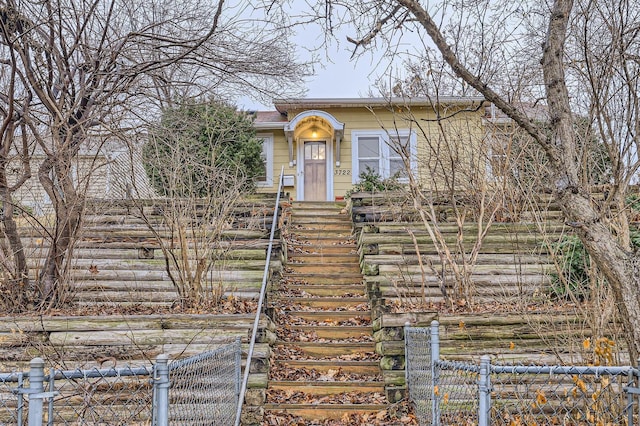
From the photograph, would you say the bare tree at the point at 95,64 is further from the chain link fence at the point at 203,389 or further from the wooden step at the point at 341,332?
the wooden step at the point at 341,332

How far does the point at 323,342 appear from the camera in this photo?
6.48 metres

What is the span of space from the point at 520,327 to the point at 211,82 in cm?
550

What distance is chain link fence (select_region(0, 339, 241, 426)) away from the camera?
2.80 m

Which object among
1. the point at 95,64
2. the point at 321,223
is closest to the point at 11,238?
the point at 95,64

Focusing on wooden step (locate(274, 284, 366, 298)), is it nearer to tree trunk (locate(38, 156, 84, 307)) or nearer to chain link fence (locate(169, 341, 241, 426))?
chain link fence (locate(169, 341, 241, 426))

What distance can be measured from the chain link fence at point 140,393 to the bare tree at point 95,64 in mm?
2127

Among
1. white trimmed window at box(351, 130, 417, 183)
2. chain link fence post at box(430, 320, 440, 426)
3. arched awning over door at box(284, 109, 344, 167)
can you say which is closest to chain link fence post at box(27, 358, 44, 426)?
chain link fence post at box(430, 320, 440, 426)

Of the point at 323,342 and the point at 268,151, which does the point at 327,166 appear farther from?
the point at 323,342

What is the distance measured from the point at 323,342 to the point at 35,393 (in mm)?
4179

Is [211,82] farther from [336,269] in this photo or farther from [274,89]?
[336,269]

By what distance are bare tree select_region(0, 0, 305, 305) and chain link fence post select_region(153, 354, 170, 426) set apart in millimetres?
3661

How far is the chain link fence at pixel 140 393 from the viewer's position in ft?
9.19

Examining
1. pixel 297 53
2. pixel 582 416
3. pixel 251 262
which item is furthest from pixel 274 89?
pixel 582 416

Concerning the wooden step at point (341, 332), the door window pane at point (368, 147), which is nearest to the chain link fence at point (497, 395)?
the wooden step at point (341, 332)
